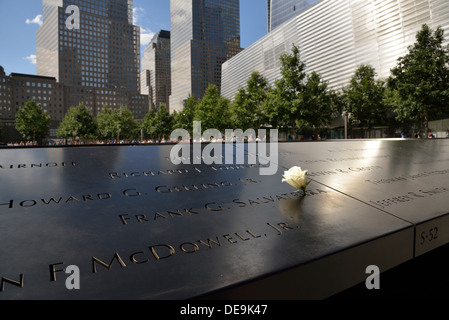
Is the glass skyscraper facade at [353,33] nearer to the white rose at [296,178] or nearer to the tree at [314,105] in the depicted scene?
the tree at [314,105]

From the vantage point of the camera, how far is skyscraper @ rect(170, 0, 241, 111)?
150m

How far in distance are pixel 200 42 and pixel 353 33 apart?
111 metres

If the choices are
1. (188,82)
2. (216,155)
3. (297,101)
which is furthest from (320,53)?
(188,82)

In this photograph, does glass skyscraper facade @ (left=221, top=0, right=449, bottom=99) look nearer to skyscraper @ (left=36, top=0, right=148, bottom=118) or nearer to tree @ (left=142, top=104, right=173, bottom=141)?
tree @ (left=142, top=104, right=173, bottom=141)

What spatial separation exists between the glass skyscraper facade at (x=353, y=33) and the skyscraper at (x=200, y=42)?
7391 centimetres

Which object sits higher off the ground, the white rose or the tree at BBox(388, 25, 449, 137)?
the tree at BBox(388, 25, 449, 137)

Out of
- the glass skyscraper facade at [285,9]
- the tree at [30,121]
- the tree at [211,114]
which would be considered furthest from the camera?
the glass skyscraper facade at [285,9]

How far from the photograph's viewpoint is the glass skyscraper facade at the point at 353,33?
42.7m

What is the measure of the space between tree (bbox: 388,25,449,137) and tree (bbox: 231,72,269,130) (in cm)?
1533

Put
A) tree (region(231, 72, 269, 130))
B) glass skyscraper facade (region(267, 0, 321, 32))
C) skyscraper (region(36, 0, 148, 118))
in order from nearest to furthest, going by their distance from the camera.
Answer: tree (region(231, 72, 269, 130))
glass skyscraper facade (region(267, 0, 321, 32))
skyscraper (region(36, 0, 148, 118))

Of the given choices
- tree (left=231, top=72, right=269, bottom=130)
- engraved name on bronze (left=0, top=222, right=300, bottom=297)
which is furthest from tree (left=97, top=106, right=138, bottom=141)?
engraved name on bronze (left=0, top=222, right=300, bottom=297)

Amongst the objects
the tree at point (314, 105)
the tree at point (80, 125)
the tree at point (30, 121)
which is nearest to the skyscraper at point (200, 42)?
the tree at point (80, 125)

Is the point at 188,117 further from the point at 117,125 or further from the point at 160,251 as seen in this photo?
the point at 160,251

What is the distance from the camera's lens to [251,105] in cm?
3691
